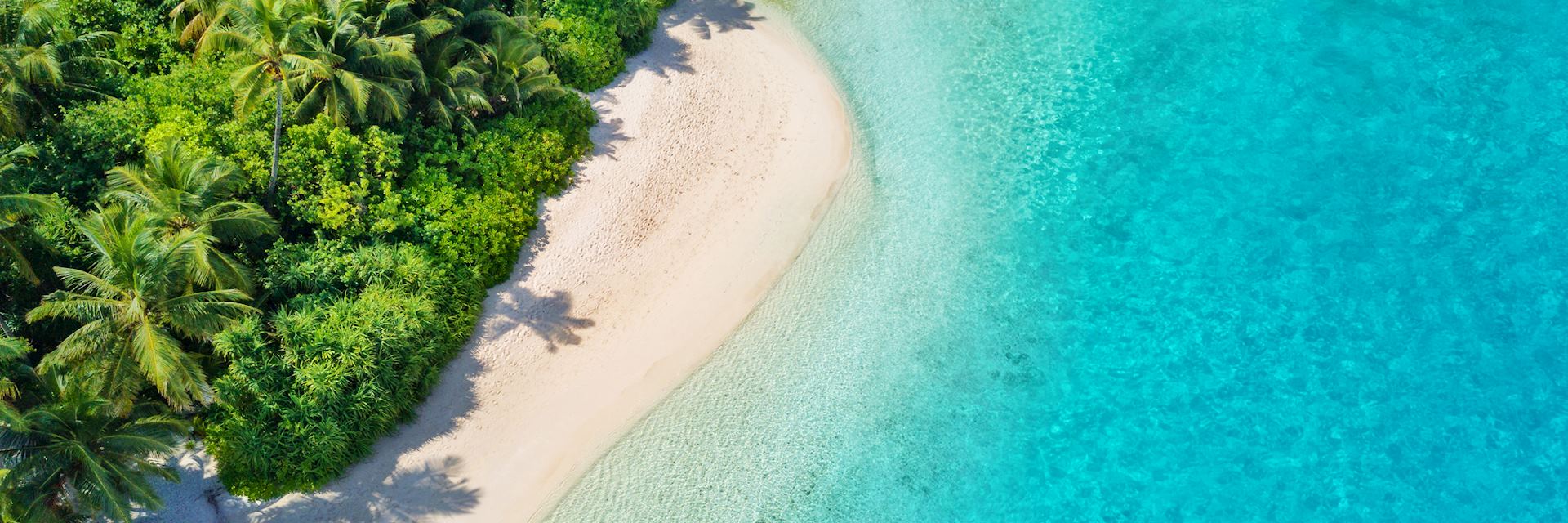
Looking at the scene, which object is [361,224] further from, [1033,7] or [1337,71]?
[1337,71]

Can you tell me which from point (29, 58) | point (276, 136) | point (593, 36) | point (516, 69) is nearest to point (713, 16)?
point (593, 36)

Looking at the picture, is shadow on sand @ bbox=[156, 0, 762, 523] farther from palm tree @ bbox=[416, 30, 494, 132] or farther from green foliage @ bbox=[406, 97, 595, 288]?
palm tree @ bbox=[416, 30, 494, 132]

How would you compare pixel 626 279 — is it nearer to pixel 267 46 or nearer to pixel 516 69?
pixel 516 69

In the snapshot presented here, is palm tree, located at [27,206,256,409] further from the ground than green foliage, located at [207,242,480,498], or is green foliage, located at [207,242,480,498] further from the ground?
palm tree, located at [27,206,256,409]

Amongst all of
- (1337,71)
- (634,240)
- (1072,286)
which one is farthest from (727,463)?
(1337,71)

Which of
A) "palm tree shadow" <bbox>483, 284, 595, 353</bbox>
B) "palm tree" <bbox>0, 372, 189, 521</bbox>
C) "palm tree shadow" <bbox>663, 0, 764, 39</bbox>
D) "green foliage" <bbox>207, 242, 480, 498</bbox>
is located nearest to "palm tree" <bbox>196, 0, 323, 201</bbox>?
"green foliage" <bbox>207, 242, 480, 498</bbox>

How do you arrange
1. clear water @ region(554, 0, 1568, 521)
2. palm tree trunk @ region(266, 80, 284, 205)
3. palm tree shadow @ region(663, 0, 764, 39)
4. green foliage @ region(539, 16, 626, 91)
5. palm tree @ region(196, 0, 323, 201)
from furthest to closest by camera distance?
palm tree shadow @ region(663, 0, 764, 39) → green foliage @ region(539, 16, 626, 91) → clear water @ region(554, 0, 1568, 521) → palm tree trunk @ region(266, 80, 284, 205) → palm tree @ region(196, 0, 323, 201)
